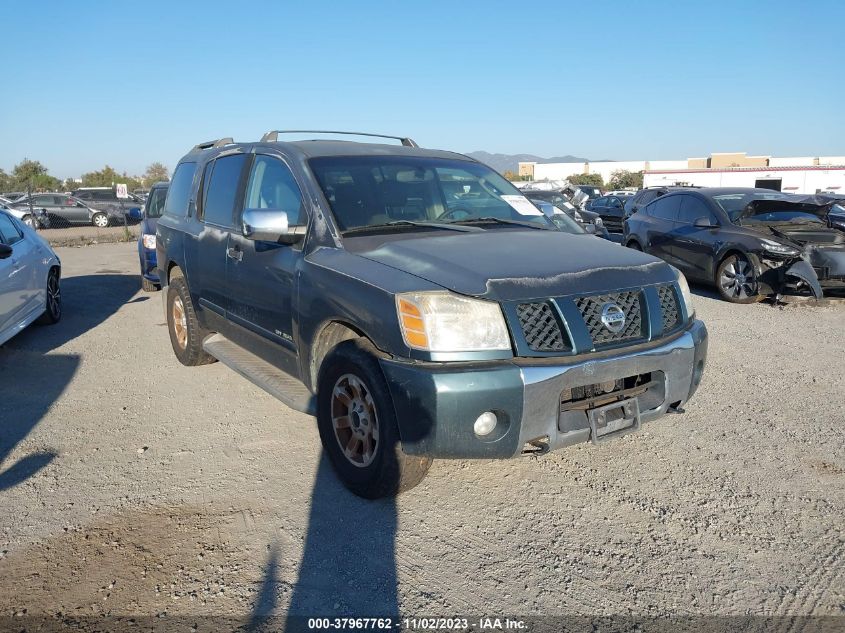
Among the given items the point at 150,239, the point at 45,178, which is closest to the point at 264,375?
the point at 150,239

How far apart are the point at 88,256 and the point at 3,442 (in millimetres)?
13265

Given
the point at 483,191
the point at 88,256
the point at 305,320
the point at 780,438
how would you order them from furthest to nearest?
1. the point at 88,256
2. the point at 483,191
3. the point at 780,438
4. the point at 305,320

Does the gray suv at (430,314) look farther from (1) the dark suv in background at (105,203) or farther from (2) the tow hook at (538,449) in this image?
(1) the dark suv in background at (105,203)

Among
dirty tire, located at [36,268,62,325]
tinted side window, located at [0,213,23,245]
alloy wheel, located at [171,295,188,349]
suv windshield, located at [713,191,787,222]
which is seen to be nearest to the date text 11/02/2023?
alloy wheel, located at [171,295,188,349]

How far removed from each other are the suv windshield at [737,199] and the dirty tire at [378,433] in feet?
25.2

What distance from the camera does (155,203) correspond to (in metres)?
10.5

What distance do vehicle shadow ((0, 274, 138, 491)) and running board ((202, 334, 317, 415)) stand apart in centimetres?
130

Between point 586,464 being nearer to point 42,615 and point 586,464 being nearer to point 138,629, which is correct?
point 138,629

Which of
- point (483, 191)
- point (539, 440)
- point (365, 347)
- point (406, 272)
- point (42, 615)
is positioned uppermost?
point (483, 191)

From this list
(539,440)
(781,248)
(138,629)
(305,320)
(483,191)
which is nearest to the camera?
(138,629)

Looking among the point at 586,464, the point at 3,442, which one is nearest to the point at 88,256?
the point at 3,442

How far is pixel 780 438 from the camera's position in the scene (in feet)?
14.0

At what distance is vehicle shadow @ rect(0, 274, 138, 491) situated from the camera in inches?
166

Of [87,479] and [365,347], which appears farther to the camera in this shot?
[87,479]
